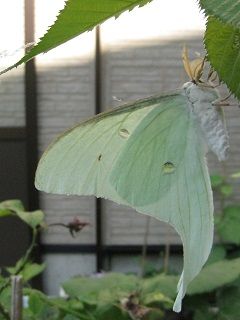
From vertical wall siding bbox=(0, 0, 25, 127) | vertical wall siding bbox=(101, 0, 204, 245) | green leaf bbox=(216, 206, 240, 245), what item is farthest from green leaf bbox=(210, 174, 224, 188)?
vertical wall siding bbox=(0, 0, 25, 127)

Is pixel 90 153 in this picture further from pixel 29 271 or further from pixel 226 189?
pixel 226 189

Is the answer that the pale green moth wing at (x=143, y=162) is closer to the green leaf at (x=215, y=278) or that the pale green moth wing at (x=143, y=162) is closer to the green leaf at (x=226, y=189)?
the green leaf at (x=215, y=278)

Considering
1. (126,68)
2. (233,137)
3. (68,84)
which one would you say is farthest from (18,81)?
(233,137)

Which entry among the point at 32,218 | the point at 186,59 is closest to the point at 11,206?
the point at 32,218

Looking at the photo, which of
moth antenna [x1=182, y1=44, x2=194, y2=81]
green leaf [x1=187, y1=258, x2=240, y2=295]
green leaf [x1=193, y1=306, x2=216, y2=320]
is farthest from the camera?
green leaf [x1=193, y1=306, x2=216, y2=320]

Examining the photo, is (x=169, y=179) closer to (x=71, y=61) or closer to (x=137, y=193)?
(x=137, y=193)

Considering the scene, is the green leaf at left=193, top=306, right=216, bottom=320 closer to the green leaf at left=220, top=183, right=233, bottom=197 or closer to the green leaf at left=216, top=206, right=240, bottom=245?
the green leaf at left=216, top=206, right=240, bottom=245

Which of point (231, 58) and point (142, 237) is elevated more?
point (231, 58)
